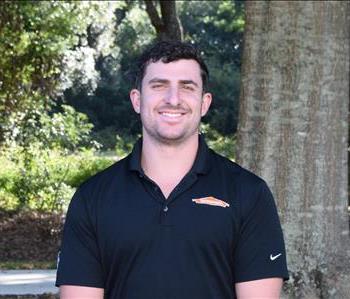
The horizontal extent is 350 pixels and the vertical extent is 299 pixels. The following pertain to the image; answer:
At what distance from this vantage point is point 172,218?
2932mm

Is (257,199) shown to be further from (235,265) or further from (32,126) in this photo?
(32,126)

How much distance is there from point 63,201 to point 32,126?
1.49 metres

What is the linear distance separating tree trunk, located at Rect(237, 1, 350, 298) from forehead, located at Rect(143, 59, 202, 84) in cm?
309

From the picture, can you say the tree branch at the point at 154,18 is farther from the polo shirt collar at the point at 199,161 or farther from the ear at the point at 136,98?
the polo shirt collar at the point at 199,161

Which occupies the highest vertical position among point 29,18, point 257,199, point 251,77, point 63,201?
point 29,18

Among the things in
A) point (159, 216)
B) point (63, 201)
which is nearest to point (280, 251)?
point (159, 216)

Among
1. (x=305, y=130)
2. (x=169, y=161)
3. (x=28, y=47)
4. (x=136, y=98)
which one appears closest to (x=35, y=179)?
(x=28, y=47)

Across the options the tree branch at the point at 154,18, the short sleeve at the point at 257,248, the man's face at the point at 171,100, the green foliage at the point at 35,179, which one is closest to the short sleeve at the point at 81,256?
the man's face at the point at 171,100

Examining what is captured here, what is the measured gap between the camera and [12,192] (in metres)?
14.4

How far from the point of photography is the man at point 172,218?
115 inches

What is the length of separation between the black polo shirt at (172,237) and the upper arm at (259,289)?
0.02 metres

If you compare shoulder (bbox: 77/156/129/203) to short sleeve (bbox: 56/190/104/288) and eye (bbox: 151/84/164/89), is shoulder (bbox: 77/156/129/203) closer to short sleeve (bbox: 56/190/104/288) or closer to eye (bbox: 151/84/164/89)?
short sleeve (bbox: 56/190/104/288)

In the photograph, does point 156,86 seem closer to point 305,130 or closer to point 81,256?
point 81,256

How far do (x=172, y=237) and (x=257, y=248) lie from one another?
307mm
